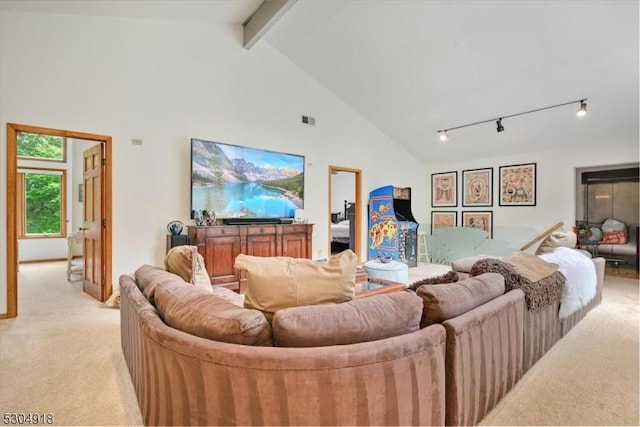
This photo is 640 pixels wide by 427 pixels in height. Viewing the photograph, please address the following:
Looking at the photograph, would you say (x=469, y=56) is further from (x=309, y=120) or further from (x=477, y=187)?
(x=477, y=187)

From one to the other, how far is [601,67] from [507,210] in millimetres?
3154

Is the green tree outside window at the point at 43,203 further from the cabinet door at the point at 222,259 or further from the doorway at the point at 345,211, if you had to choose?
the doorway at the point at 345,211

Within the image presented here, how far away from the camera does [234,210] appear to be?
4598 mm

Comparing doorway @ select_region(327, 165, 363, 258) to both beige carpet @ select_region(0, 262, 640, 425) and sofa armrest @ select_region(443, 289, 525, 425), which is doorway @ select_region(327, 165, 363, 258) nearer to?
beige carpet @ select_region(0, 262, 640, 425)

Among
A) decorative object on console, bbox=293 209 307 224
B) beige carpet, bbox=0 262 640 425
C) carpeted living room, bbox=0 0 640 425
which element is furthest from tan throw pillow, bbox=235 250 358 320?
decorative object on console, bbox=293 209 307 224

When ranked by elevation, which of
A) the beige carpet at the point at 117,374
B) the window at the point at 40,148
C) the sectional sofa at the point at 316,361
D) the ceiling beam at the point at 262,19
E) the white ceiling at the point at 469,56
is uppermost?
the ceiling beam at the point at 262,19

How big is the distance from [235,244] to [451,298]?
3275 millimetres

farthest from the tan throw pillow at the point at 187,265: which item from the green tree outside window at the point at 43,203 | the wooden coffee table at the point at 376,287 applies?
the green tree outside window at the point at 43,203

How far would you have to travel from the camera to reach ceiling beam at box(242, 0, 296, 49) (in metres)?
3.75

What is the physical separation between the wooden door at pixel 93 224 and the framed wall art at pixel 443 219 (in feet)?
21.6

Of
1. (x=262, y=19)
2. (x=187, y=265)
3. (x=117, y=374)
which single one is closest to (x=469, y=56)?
(x=262, y=19)

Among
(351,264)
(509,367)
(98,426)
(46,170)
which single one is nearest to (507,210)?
(509,367)

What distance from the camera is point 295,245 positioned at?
4883 millimetres

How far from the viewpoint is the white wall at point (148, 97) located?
330 cm
